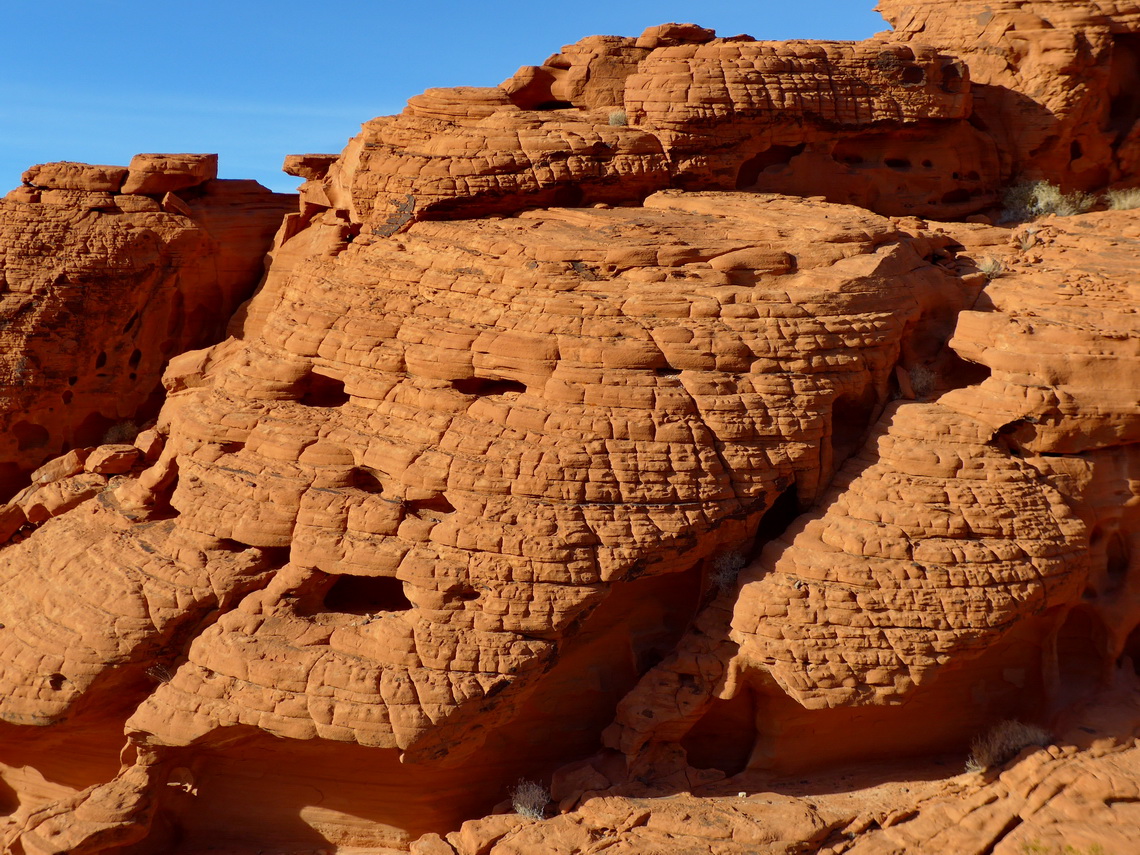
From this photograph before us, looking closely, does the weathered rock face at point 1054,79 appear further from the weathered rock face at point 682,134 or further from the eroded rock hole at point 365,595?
the eroded rock hole at point 365,595

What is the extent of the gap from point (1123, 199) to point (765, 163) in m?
5.22

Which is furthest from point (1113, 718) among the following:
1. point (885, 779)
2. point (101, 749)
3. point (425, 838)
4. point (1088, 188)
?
point (101, 749)

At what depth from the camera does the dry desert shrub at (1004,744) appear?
11.7 m

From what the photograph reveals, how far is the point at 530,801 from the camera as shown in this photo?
11438mm

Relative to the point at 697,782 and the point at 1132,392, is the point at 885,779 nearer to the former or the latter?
the point at 697,782

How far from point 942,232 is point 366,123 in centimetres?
784

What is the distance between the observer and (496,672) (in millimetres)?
10766

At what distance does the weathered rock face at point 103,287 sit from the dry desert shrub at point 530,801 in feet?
31.0

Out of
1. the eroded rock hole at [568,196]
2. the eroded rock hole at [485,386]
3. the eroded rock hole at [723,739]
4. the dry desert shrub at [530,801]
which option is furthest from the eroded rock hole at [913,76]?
the dry desert shrub at [530,801]

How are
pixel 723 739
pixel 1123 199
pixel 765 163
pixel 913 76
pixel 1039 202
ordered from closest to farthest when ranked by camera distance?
pixel 723 739, pixel 765 163, pixel 913 76, pixel 1123 199, pixel 1039 202

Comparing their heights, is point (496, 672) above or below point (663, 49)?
below

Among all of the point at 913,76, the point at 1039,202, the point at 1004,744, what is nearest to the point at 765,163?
the point at 913,76

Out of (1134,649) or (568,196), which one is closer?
(1134,649)

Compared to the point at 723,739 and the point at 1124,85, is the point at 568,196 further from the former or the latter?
the point at 1124,85
